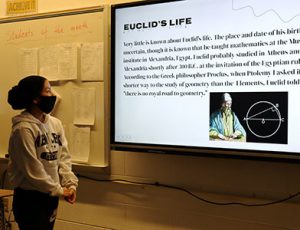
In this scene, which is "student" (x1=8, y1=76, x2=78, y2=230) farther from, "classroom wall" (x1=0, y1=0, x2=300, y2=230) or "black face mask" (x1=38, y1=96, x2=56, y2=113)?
"classroom wall" (x1=0, y1=0, x2=300, y2=230)

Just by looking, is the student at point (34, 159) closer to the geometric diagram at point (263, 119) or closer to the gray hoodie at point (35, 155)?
the gray hoodie at point (35, 155)

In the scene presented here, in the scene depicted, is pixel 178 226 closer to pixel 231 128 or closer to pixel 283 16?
pixel 231 128

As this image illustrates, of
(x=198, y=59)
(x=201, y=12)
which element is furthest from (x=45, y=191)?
(x=201, y=12)

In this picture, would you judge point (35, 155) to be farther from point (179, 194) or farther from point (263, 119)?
point (263, 119)

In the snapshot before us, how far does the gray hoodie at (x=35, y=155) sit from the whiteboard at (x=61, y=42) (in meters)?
0.50

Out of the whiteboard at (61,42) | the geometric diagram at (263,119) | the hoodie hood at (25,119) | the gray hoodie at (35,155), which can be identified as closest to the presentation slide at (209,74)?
the geometric diagram at (263,119)

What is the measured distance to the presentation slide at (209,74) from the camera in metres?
2.27

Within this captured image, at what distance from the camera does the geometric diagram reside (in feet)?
7.48

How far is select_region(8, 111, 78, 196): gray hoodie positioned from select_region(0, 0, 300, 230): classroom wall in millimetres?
537

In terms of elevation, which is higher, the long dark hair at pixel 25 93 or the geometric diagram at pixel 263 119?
the long dark hair at pixel 25 93

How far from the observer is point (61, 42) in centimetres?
308

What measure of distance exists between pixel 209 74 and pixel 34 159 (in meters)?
1.06

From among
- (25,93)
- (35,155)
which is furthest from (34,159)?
(25,93)

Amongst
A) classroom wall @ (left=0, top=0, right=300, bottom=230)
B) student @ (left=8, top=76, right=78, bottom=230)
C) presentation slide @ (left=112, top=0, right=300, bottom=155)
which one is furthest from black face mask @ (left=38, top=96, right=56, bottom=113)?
classroom wall @ (left=0, top=0, right=300, bottom=230)
